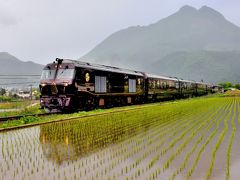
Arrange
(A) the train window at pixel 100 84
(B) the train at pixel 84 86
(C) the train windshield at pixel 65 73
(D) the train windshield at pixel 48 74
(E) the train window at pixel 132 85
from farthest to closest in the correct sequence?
1. (E) the train window at pixel 132 85
2. (A) the train window at pixel 100 84
3. (D) the train windshield at pixel 48 74
4. (C) the train windshield at pixel 65 73
5. (B) the train at pixel 84 86

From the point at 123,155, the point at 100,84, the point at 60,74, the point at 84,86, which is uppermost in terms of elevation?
the point at 60,74

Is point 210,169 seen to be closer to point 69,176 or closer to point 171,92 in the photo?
point 69,176

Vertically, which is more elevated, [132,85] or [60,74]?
[60,74]

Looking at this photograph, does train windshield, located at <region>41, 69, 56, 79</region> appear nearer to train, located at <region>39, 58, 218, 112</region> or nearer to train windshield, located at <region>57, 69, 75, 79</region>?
train, located at <region>39, 58, 218, 112</region>

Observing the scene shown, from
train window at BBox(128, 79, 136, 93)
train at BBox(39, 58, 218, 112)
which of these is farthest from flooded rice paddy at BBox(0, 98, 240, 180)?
train window at BBox(128, 79, 136, 93)

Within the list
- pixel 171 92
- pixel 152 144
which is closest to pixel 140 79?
pixel 171 92

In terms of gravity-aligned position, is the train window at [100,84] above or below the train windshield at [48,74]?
below

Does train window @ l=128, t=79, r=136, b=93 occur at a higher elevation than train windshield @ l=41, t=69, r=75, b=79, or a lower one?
lower

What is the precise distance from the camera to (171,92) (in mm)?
46781

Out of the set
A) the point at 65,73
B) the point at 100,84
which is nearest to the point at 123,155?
the point at 65,73

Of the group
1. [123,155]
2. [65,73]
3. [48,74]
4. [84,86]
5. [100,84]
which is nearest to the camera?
[123,155]

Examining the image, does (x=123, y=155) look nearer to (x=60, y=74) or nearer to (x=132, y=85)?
(x=60, y=74)

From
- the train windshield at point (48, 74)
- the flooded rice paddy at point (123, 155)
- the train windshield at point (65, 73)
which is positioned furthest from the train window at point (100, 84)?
the flooded rice paddy at point (123, 155)

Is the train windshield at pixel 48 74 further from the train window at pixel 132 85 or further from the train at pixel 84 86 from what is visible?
the train window at pixel 132 85
